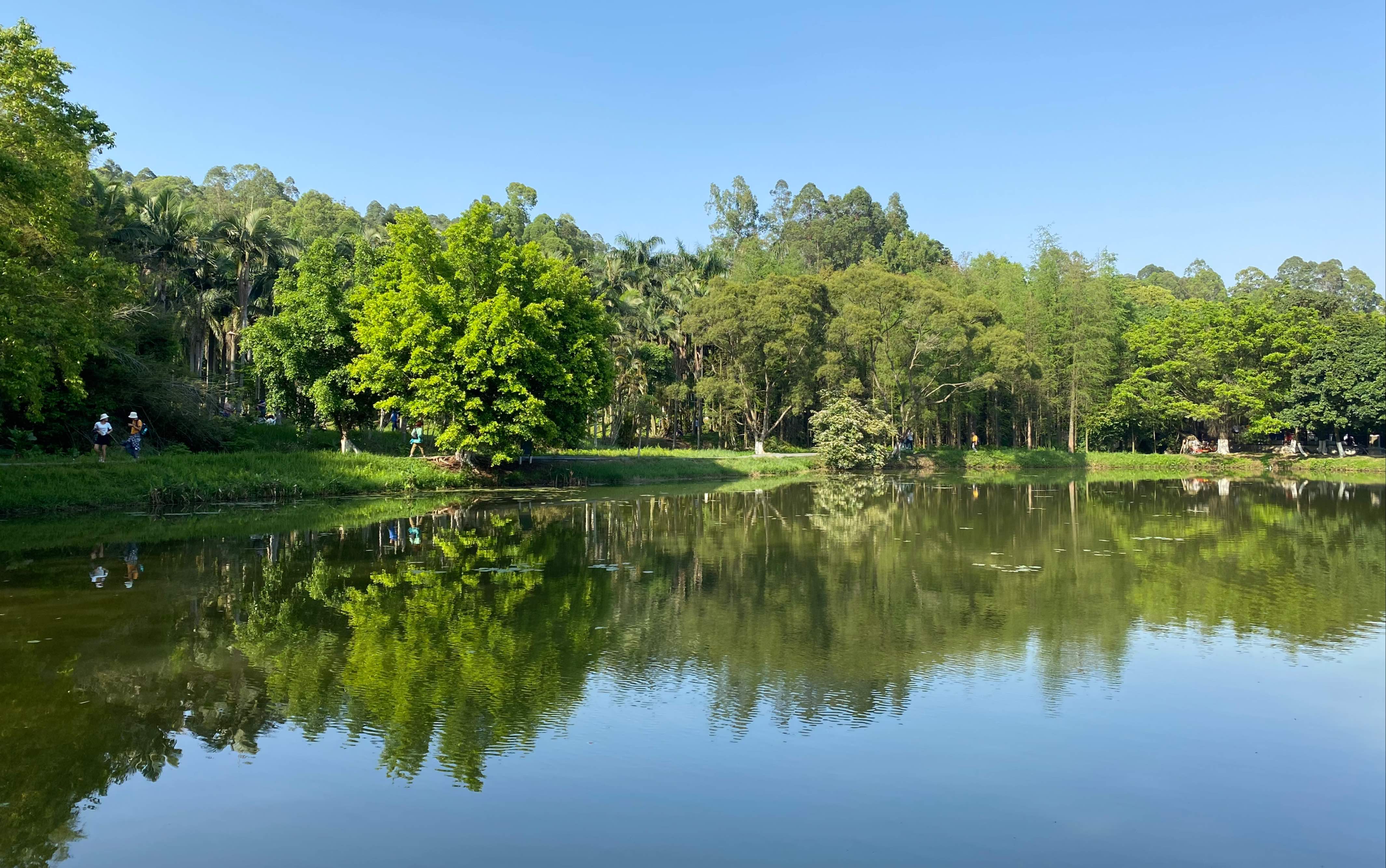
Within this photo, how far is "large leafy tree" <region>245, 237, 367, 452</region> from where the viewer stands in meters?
37.7

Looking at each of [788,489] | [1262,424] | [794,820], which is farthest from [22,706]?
[1262,424]

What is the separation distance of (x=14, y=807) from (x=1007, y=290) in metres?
73.1

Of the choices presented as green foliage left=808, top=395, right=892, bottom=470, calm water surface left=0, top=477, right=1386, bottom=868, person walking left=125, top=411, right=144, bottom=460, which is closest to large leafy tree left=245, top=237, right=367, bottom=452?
person walking left=125, top=411, right=144, bottom=460

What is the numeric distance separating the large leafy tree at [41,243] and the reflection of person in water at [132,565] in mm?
5565

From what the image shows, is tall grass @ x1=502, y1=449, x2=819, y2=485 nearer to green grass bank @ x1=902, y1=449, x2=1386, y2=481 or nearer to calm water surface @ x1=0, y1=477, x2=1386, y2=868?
green grass bank @ x1=902, y1=449, x2=1386, y2=481

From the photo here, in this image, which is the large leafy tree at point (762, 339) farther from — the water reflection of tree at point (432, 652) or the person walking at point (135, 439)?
the water reflection of tree at point (432, 652)

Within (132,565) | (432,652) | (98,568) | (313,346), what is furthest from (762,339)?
(432,652)

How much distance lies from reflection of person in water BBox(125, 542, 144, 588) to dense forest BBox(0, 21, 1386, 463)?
5603mm

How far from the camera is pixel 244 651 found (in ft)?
37.8

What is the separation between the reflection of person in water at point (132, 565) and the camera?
52.6 ft

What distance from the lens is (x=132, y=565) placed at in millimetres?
17688

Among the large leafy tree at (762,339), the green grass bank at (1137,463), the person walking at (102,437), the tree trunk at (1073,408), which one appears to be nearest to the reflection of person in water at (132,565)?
the person walking at (102,437)

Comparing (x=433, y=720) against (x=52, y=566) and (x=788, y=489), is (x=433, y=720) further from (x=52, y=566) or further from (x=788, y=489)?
(x=788, y=489)

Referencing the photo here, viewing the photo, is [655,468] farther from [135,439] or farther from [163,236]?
[163,236]
